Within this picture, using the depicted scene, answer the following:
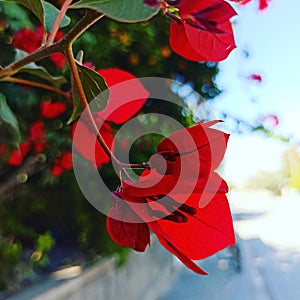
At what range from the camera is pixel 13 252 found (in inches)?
44.8

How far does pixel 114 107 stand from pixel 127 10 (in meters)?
0.10

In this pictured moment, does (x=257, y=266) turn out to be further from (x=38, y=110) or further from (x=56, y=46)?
(x=56, y=46)

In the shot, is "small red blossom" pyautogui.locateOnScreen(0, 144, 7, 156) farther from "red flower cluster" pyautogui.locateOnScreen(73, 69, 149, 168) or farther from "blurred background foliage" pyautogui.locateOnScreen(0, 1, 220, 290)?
"red flower cluster" pyautogui.locateOnScreen(73, 69, 149, 168)

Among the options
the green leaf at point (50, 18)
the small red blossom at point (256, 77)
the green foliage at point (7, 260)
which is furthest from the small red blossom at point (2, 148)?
the green leaf at point (50, 18)


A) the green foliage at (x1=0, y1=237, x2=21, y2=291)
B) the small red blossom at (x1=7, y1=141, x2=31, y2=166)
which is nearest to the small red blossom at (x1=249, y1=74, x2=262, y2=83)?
the small red blossom at (x1=7, y1=141, x2=31, y2=166)

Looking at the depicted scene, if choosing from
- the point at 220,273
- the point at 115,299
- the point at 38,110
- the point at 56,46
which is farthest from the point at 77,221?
the point at 56,46

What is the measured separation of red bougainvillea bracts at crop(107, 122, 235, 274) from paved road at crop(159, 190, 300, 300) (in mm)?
1735

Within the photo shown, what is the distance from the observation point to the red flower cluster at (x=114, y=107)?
0.75 feet

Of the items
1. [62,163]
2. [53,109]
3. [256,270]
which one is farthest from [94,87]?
[256,270]

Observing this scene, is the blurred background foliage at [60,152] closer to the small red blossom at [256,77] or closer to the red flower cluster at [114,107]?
the small red blossom at [256,77]

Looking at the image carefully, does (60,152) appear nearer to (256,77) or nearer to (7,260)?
(7,260)

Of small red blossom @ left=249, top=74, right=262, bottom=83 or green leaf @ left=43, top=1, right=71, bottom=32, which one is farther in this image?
Result: small red blossom @ left=249, top=74, right=262, bottom=83

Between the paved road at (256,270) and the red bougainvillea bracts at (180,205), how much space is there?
1735 millimetres

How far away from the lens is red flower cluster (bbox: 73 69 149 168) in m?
0.23
